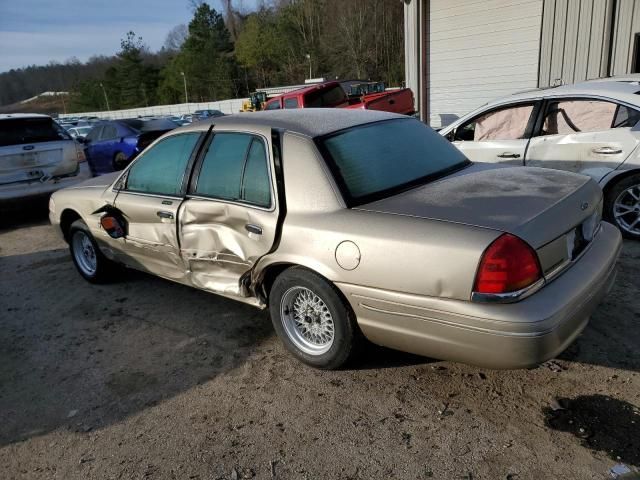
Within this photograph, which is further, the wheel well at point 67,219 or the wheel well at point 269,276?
the wheel well at point 67,219

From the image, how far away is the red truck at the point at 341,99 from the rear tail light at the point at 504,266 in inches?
353

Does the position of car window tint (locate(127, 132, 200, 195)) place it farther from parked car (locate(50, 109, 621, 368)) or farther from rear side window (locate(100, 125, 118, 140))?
rear side window (locate(100, 125, 118, 140))

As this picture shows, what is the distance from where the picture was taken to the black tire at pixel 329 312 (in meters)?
3.00

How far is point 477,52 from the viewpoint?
38.4 ft

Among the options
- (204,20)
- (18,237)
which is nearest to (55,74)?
(204,20)

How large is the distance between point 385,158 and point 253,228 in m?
0.99

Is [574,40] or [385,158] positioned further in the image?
[574,40]

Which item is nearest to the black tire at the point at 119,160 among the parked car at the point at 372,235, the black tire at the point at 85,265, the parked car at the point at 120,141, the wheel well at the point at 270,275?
the parked car at the point at 120,141

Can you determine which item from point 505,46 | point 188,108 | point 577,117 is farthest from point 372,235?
point 188,108

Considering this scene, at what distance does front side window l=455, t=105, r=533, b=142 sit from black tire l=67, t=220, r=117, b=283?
427 centimetres

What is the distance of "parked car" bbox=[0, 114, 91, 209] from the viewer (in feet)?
25.3

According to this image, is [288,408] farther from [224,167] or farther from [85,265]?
[85,265]

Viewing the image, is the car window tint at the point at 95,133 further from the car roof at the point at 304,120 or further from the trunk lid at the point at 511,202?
the trunk lid at the point at 511,202

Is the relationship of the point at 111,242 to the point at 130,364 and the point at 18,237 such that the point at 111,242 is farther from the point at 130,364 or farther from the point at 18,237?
the point at 18,237
